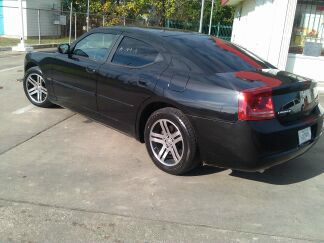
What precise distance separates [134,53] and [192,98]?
1207 millimetres

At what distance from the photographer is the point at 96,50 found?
17.3 ft

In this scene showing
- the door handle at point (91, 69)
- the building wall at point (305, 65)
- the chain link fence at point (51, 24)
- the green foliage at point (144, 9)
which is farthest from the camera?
the green foliage at point (144, 9)

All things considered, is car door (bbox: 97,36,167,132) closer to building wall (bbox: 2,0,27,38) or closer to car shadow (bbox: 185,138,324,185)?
car shadow (bbox: 185,138,324,185)

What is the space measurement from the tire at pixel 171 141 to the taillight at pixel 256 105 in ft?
2.04

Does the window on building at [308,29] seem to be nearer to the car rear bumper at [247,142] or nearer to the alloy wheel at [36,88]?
the alloy wheel at [36,88]

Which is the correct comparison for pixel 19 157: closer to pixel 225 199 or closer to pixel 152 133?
pixel 152 133

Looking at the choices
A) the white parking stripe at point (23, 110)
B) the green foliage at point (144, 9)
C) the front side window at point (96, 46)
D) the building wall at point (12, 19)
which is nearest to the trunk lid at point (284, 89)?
the front side window at point (96, 46)

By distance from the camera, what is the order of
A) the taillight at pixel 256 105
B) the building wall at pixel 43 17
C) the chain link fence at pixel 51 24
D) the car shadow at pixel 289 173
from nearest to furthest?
the taillight at pixel 256 105
the car shadow at pixel 289 173
the chain link fence at pixel 51 24
the building wall at pixel 43 17

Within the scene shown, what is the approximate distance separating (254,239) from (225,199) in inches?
27.7

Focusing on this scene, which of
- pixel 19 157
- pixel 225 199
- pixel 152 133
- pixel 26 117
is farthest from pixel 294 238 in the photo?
pixel 26 117

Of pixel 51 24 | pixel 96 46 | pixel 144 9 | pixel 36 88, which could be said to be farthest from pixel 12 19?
pixel 96 46

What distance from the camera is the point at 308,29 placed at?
10.6m

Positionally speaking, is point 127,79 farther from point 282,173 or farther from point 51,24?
point 51,24

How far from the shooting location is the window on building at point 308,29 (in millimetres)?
10375
